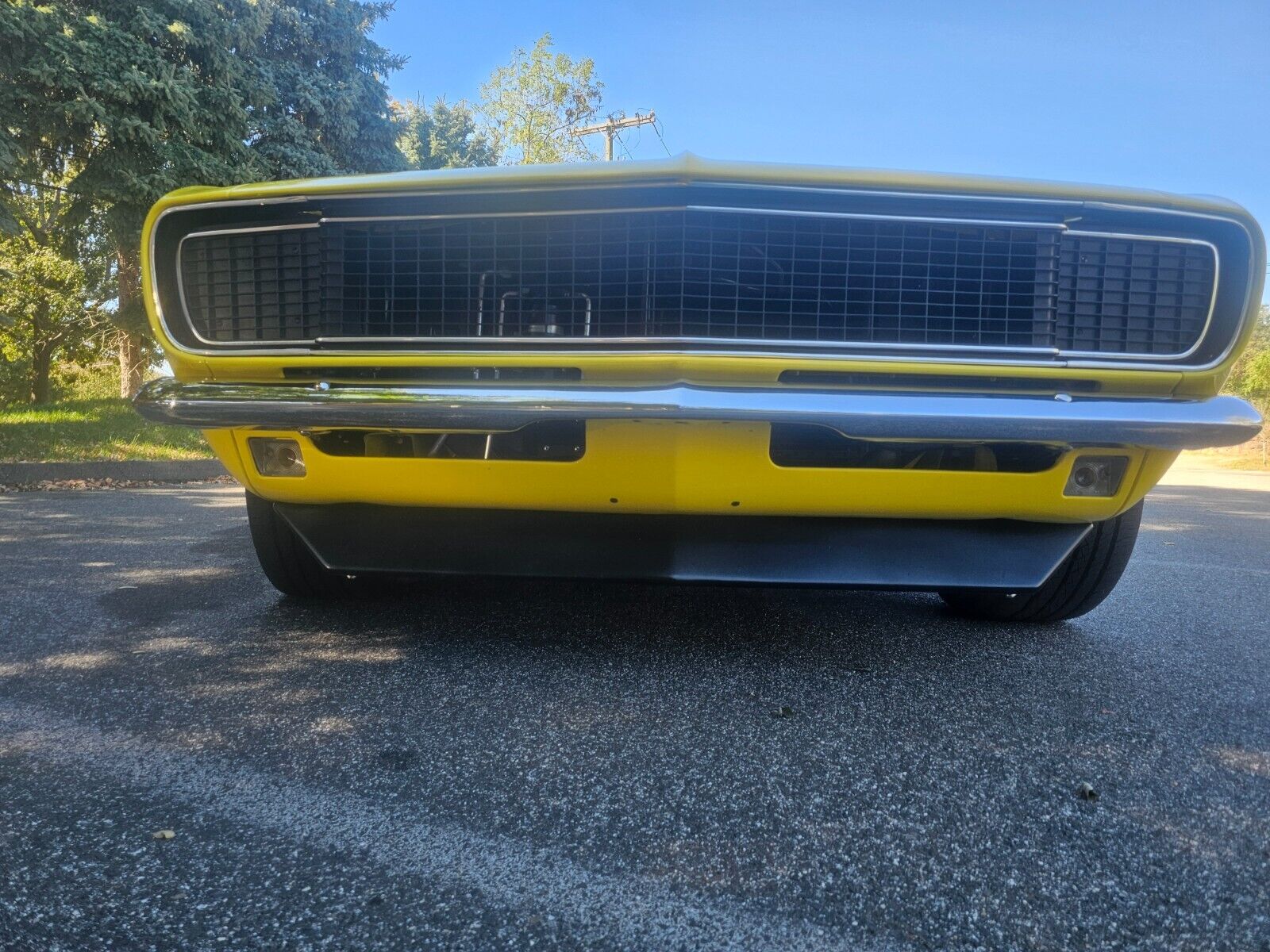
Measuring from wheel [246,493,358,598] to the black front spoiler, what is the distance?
241 millimetres

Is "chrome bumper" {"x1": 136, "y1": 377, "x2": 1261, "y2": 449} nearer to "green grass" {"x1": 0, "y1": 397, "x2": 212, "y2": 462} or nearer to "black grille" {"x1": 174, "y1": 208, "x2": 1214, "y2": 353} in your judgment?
"black grille" {"x1": 174, "y1": 208, "x2": 1214, "y2": 353}

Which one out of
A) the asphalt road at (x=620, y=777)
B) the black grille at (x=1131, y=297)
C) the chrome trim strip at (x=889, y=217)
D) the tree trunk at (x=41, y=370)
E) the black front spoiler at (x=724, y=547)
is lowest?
the tree trunk at (x=41, y=370)

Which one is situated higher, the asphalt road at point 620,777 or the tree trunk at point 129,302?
the tree trunk at point 129,302

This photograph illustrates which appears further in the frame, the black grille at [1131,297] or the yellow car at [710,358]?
the black grille at [1131,297]

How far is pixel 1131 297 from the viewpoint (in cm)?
199

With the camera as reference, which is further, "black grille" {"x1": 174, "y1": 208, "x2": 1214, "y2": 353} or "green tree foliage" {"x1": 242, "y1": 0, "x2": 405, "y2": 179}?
"green tree foliage" {"x1": 242, "y1": 0, "x2": 405, "y2": 179}

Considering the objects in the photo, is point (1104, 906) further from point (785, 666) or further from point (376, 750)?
point (376, 750)

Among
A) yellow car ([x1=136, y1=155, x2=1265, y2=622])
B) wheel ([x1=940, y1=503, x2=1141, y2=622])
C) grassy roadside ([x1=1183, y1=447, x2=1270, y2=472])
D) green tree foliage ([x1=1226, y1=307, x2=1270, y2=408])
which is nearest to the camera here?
yellow car ([x1=136, y1=155, x2=1265, y2=622])

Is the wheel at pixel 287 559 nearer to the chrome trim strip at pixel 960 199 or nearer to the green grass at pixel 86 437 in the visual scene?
the chrome trim strip at pixel 960 199

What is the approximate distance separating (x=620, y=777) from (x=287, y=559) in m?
1.45

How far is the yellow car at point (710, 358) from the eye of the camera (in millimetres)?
1854

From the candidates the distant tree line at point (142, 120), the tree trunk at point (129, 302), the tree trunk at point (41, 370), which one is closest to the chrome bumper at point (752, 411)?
the distant tree line at point (142, 120)

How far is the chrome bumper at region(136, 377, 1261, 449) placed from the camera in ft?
5.75

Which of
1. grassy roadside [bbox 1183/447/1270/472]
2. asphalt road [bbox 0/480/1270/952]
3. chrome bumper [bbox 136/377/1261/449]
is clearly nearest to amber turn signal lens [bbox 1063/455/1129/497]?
chrome bumper [bbox 136/377/1261/449]
